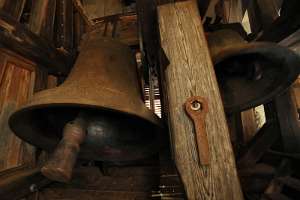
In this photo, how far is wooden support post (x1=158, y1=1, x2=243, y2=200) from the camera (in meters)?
0.45

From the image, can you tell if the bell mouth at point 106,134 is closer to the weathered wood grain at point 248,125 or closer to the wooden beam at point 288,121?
the wooden beam at point 288,121

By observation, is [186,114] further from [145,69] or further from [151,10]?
[145,69]

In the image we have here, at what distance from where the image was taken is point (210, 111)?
20.2 inches

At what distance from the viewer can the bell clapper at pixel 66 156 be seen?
51 centimetres

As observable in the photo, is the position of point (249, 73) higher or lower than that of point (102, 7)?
lower

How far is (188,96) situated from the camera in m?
0.54

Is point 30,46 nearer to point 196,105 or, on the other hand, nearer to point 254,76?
point 196,105

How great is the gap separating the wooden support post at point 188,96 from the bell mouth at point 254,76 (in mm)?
189

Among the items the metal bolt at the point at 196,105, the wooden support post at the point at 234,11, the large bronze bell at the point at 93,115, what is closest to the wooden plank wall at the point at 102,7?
the wooden support post at the point at 234,11

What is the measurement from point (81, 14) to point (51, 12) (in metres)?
0.46

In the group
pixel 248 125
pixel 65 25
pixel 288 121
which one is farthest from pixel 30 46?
pixel 248 125

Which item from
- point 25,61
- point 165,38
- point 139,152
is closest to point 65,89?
point 165,38

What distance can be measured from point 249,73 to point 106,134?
816 mm

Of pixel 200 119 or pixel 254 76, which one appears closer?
pixel 200 119
